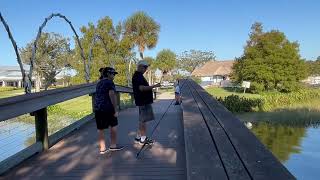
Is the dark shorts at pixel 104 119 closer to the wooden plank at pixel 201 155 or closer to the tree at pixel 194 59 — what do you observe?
the wooden plank at pixel 201 155

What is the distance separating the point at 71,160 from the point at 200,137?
2141mm

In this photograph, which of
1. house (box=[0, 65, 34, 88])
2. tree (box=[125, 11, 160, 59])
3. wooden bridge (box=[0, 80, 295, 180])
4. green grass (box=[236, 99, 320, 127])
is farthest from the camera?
house (box=[0, 65, 34, 88])

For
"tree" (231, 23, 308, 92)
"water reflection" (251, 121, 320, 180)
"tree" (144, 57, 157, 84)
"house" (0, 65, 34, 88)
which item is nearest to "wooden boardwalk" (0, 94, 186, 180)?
"water reflection" (251, 121, 320, 180)

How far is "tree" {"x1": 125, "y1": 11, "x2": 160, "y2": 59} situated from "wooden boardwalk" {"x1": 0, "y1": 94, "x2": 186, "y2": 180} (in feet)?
144

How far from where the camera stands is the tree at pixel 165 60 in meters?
82.3

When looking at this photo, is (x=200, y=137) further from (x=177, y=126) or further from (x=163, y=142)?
(x=177, y=126)

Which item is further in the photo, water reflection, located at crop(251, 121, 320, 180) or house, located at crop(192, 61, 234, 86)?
house, located at crop(192, 61, 234, 86)

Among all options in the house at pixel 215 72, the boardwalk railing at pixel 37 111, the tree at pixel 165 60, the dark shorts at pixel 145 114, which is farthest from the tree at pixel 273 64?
the dark shorts at pixel 145 114

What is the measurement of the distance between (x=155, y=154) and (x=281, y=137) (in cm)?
2275

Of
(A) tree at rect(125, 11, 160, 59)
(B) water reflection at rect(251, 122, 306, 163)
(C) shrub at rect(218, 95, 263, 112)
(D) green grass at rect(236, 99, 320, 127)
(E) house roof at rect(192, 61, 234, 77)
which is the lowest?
(B) water reflection at rect(251, 122, 306, 163)

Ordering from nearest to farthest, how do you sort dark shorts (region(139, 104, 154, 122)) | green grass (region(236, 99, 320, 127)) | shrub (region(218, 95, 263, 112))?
1. dark shorts (region(139, 104, 154, 122))
2. green grass (region(236, 99, 320, 127))
3. shrub (region(218, 95, 263, 112))

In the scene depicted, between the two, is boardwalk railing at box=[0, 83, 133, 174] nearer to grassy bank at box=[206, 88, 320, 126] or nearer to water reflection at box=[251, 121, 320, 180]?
water reflection at box=[251, 121, 320, 180]

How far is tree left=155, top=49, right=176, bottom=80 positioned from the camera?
82312 mm

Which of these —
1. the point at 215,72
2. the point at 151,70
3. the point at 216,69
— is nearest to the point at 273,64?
the point at 151,70
